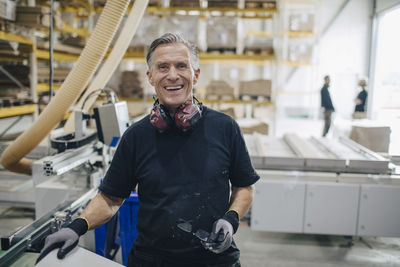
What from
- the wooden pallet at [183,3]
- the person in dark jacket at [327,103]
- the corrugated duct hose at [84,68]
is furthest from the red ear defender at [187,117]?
the person in dark jacket at [327,103]

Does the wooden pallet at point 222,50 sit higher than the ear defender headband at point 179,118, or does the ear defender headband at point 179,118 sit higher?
the wooden pallet at point 222,50

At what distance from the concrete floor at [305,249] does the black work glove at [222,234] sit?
2099 millimetres

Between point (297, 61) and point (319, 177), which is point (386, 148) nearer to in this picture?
point (319, 177)

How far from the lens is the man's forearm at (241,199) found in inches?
66.2

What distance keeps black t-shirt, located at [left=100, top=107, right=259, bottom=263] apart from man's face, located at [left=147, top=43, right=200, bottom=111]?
16 cm

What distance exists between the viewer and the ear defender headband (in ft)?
5.11

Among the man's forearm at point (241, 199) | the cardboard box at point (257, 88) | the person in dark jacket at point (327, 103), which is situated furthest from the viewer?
the person in dark jacket at point (327, 103)

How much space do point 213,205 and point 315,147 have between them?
→ 9.31 feet

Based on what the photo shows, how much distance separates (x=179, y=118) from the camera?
1556 mm

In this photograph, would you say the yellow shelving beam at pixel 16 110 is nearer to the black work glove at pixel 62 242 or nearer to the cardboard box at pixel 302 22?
the black work glove at pixel 62 242

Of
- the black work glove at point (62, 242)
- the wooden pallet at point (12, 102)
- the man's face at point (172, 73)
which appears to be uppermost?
Answer: the man's face at point (172, 73)

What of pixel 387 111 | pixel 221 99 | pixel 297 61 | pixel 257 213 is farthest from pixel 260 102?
pixel 297 61

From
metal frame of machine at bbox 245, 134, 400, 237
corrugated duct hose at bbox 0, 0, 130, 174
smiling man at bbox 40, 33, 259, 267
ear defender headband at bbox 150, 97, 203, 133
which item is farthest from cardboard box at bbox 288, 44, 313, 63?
ear defender headband at bbox 150, 97, 203, 133

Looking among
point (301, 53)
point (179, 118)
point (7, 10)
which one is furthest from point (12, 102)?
point (301, 53)
